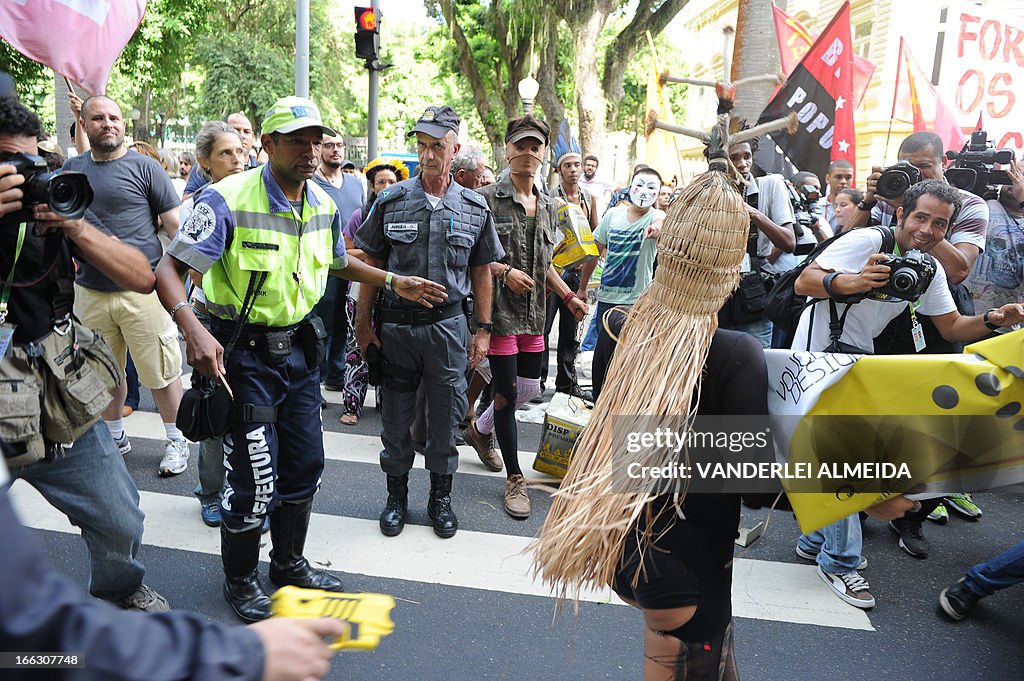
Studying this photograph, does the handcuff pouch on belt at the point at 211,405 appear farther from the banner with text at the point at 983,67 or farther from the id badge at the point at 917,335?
the banner with text at the point at 983,67

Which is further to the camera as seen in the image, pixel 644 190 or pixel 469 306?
pixel 644 190

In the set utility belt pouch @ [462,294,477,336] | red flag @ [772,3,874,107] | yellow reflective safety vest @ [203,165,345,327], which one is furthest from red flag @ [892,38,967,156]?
yellow reflective safety vest @ [203,165,345,327]

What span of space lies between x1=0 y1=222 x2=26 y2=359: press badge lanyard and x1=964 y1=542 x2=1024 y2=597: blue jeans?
3.92 metres

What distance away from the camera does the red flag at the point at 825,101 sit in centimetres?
736

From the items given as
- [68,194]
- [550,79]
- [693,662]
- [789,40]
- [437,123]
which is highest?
[550,79]

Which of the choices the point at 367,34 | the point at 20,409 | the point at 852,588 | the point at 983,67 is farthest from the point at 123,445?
the point at 983,67

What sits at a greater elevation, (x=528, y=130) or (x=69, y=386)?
(x=528, y=130)

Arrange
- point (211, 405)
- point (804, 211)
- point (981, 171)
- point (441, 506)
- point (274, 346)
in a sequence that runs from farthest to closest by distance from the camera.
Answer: point (804, 211) < point (981, 171) < point (441, 506) < point (274, 346) < point (211, 405)

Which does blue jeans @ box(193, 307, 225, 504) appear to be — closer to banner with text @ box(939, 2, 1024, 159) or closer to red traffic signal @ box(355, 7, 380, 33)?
banner with text @ box(939, 2, 1024, 159)

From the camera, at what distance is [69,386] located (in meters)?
2.46

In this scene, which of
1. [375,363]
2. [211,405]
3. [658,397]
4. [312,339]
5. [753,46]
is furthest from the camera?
[753,46]

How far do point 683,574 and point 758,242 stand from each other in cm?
358

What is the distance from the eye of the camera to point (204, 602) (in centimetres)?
328

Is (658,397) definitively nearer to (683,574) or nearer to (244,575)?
(683,574)
